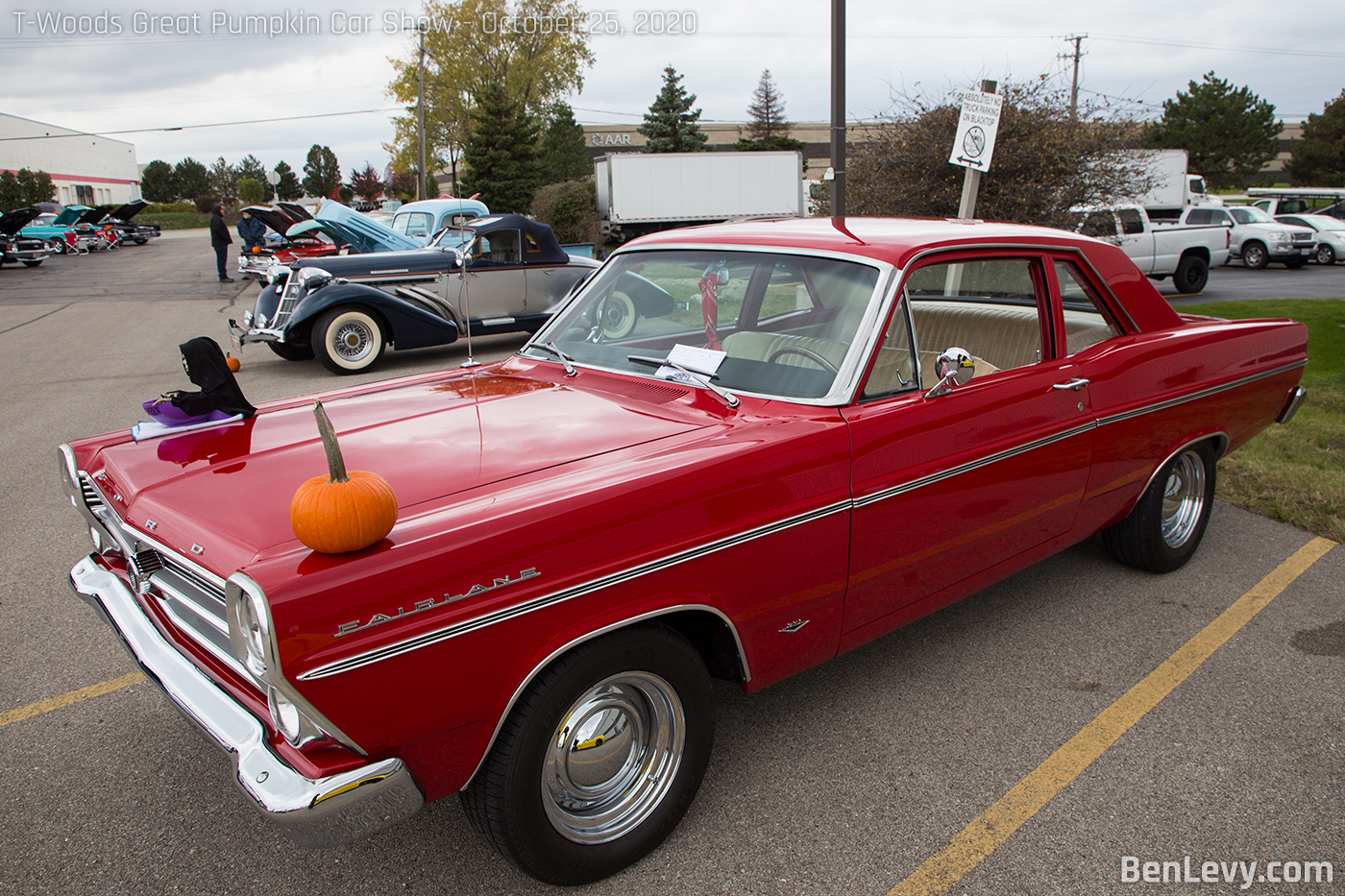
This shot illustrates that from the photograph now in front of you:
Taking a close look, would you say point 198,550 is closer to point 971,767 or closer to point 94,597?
point 94,597

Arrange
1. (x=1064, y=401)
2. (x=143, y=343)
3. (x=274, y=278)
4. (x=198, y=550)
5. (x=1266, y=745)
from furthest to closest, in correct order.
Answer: (x=143, y=343) < (x=274, y=278) < (x=1064, y=401) < (x=1266, y=745) < (x=198, y=550)

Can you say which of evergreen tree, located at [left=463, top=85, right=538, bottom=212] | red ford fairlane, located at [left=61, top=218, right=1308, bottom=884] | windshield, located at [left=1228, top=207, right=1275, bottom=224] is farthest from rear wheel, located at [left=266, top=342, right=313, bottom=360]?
evergreen tree, located at [left=463, top=85, right=538, bottom=212]

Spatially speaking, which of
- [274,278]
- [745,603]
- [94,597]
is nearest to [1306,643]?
[745,603]

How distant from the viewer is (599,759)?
7.36 feet

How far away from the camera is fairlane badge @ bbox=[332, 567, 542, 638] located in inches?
68.2

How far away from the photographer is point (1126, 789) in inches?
102

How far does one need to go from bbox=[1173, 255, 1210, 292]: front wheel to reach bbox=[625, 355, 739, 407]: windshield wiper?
16124 millimetres

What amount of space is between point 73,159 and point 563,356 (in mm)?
75387

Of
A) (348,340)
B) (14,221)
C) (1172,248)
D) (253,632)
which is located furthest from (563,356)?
(14,221)

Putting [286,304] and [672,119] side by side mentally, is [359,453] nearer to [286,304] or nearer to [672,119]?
[286,304]

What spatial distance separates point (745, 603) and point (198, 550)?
139cm

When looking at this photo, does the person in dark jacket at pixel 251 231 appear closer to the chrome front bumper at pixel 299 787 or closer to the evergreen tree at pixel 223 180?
the chrome front bumper at pixel 299 787

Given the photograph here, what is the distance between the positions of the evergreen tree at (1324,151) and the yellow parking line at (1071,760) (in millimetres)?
52109

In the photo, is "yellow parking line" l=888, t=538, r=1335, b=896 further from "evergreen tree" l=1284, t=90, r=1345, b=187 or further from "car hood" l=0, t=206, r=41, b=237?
"evergreen tree" l=1284, t=90, r=1345, b=187
